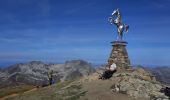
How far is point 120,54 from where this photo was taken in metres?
49.8

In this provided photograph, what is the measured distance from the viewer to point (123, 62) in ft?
164

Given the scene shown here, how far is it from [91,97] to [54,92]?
29.2ft

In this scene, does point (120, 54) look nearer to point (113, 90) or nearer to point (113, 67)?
point (113, 67)

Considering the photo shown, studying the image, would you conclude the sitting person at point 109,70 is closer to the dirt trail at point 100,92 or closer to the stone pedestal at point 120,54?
the stone pedestal at point 120,54

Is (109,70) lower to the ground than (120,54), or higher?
lower

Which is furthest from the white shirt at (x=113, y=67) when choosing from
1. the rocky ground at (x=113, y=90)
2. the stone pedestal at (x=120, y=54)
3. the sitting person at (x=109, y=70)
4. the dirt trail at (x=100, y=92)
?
the dirt trail at (x=100, y=92)

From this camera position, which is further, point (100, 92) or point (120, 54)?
point (120, 54)

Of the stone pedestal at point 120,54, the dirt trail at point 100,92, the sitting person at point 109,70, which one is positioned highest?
the stone pedestal at point 120,54

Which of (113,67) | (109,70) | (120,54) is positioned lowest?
(109,70)

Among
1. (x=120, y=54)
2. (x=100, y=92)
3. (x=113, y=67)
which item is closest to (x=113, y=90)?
(x=100, y=92)

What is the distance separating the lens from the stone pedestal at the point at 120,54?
49.8 m

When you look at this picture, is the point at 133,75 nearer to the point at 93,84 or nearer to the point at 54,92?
the point at 93,84

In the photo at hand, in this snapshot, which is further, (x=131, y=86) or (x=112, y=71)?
(x=112, y=71)

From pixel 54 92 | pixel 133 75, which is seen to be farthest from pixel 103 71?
pixel 54 92
